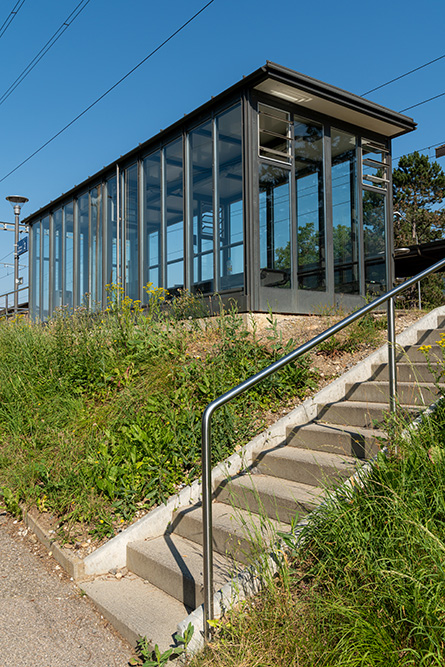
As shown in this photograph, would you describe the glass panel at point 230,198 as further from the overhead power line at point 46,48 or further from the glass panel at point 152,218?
the overhead power line at point 46,48

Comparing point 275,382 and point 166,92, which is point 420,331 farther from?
point 166,92

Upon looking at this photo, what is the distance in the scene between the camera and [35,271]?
15.9 metres

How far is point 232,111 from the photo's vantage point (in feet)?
28.5

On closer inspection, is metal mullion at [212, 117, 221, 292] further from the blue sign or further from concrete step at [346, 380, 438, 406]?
the blue sign

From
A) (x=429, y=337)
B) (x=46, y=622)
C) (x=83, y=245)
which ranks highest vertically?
(x=83, y=245)

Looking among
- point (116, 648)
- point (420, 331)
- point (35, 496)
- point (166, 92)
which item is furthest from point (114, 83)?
point (116, 648)

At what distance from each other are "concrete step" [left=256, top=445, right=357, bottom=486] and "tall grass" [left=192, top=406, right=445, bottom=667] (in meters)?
0.75

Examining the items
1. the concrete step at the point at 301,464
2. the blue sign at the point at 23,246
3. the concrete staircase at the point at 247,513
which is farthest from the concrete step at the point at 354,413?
the blue sign at the point at 23,246

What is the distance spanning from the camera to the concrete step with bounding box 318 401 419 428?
13.4 feet

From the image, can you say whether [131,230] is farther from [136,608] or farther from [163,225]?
[136,608]

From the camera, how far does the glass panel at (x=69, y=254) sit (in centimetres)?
1401

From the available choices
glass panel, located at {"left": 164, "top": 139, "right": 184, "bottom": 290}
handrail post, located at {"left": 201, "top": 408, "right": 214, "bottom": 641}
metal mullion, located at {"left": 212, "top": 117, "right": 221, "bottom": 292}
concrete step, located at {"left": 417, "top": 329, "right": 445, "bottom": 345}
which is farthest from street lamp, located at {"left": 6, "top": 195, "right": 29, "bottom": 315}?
handrail post, located at {"left": 201, "top": 408, "right": 214, "bottom": 641}

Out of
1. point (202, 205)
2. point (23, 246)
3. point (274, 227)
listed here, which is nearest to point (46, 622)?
point (274, 227)

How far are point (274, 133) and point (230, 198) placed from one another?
135 centimetres
